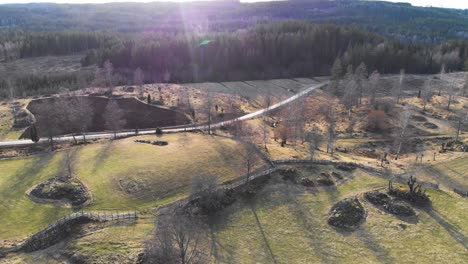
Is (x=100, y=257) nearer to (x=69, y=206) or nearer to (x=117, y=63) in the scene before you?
(x=69, y=206)

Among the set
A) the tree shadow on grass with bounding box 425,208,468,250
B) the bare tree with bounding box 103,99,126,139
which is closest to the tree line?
the bare tree with bounding box 103,99,126,139

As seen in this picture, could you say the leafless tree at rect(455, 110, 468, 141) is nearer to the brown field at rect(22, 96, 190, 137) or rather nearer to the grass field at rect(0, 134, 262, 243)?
the grass field at rect(0, 134, 262, 243)

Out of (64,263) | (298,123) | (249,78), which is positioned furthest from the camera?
(249,78)

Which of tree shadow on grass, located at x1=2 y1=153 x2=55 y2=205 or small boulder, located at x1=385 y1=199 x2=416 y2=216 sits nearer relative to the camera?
small boulder, located at x1=385 y1=199 x2=416 y2=216

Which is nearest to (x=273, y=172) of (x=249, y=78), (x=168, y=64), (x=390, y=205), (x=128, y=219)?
(x=390, y=205)

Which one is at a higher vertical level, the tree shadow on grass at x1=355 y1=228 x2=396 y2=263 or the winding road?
the winding road

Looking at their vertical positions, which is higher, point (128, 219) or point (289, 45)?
point (289, 45)
